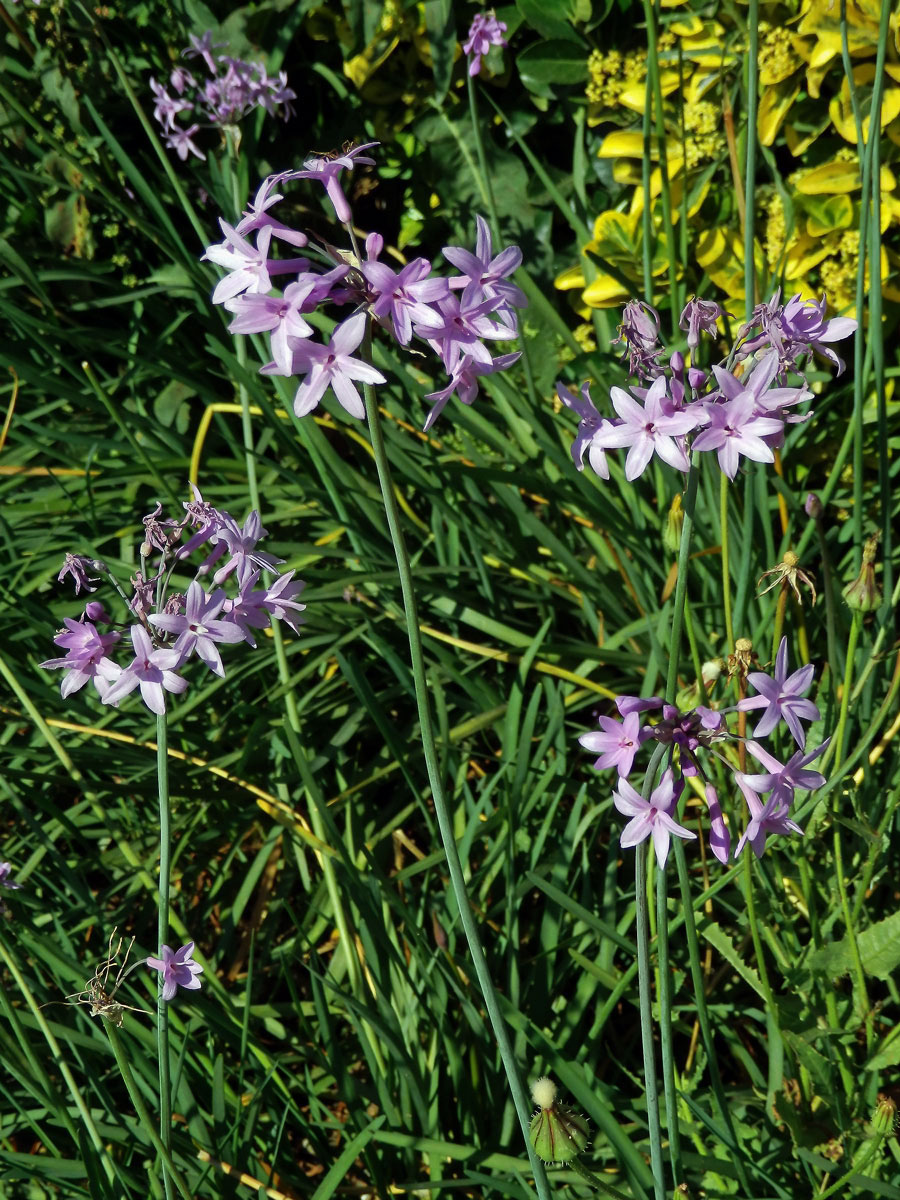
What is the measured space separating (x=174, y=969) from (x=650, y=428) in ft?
2.91

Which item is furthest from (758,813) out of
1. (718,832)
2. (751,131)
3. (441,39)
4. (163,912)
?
(441,39)

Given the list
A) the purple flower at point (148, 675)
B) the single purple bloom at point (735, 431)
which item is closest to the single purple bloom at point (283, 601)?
the purple flower at point (148, 675)

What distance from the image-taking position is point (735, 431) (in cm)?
100

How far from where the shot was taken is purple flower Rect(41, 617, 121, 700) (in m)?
1.22

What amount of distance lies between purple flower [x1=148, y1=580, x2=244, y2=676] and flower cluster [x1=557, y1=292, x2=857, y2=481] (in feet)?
1.43

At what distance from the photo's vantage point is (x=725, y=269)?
247cm

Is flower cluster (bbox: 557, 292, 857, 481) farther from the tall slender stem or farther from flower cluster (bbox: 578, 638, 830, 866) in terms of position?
the tall slender stem

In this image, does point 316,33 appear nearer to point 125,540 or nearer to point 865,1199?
point 125,540

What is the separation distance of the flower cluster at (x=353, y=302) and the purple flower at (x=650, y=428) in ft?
0.42

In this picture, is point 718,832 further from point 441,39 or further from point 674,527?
point 441,39

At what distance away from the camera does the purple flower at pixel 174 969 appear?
1255 millimetres

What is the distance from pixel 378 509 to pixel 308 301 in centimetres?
156

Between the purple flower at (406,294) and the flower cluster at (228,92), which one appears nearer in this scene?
the purple flower at (406,294)

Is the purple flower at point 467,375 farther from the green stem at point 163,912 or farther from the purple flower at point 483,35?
the purple flower at point 483,35
